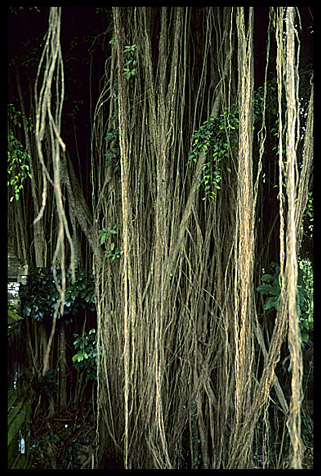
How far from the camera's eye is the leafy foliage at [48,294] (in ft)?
12.5

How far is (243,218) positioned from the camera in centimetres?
243

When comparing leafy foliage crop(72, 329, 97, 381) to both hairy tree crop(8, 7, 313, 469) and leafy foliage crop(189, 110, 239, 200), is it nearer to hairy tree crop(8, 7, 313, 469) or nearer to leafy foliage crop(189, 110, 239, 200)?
hairy tree crop(8, 7, 313, 469)

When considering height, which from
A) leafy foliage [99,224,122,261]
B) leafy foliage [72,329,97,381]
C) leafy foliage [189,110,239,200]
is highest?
leafy foliage [189,110,239,200]

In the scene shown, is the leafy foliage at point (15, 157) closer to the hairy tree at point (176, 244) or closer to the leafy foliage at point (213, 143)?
the hairy tree at point (176, 244)

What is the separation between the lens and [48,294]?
12.7 feet

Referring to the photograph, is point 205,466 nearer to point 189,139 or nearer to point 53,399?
point 53,399

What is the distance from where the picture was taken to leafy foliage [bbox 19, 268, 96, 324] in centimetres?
379

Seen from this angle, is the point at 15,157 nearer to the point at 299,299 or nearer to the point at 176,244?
the point at 176,244

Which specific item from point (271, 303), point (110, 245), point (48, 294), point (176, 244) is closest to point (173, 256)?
point (176, 244)

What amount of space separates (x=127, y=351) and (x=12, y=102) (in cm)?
251

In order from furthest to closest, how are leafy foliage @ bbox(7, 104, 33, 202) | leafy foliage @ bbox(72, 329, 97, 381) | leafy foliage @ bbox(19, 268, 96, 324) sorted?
leafy foliage @ bbox(19, 268, 96, 324) → leafy foliage @ bbox(72, 329, 97, 381) → leafy foliage @ bbox(7, 104, 33, 202)

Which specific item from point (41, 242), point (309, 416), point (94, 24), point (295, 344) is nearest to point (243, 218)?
point (295, 344)

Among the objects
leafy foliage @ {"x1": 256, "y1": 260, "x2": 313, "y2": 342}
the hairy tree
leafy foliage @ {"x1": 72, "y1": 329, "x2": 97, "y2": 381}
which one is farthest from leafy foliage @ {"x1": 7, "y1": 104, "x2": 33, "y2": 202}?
leafy foliage @ {"x1": 256, "y1": 260, "x2": 313, "y2": 342}

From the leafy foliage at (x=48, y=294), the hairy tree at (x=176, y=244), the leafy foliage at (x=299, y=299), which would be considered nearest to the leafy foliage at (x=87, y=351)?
the leafy foliage at (x=48, y=294)
